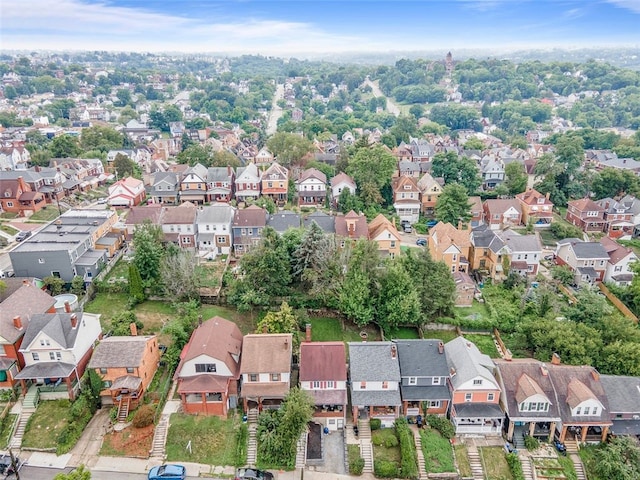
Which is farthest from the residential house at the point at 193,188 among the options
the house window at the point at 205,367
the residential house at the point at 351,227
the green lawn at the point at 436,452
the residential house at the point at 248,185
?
the green lawn at the point at 436,452

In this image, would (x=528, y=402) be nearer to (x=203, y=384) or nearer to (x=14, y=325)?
(x=203, y=384)

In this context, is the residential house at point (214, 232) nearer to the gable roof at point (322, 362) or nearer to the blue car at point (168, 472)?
the gable roof at point (322, 362)

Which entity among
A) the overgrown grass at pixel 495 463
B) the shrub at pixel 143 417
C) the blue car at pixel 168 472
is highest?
the shrub at pixel 143 417

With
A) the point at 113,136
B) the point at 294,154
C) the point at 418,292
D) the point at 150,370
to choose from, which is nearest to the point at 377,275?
the point at 418,292

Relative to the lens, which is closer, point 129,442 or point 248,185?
point 129,442

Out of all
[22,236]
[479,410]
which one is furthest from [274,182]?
[479,410]

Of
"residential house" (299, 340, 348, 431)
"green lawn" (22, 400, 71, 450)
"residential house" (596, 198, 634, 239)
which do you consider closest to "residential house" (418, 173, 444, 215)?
"residential house" (596, 198, 634, 239)
